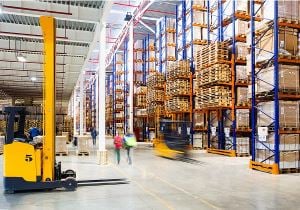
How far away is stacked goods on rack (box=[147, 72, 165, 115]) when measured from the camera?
2533 centimetres

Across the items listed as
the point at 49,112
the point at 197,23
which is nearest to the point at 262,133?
the point at 49,112

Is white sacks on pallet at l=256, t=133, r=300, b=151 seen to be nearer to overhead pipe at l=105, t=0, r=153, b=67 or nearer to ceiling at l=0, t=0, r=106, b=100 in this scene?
ceiling at l=0, t=0, r=106, b=100

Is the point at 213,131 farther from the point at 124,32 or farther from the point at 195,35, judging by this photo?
the point at 124,32

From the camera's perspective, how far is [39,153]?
7918 millimetres

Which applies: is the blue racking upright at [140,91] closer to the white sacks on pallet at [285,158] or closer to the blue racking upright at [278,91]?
the blue racking upright at [278,91]

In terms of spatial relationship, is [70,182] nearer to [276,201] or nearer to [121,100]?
[276,201]

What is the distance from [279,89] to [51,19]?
7.29 meters

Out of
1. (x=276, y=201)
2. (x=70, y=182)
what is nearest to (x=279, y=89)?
(x=276, y=201)

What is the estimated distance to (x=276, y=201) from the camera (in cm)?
722

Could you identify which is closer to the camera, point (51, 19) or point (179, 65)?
point (51, 19)

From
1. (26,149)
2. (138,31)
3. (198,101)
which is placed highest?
(138,31)

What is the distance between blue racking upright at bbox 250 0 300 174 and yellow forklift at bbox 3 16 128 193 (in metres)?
6.50

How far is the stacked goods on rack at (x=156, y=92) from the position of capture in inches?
997

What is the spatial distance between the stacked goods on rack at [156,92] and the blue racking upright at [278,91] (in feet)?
44.0
